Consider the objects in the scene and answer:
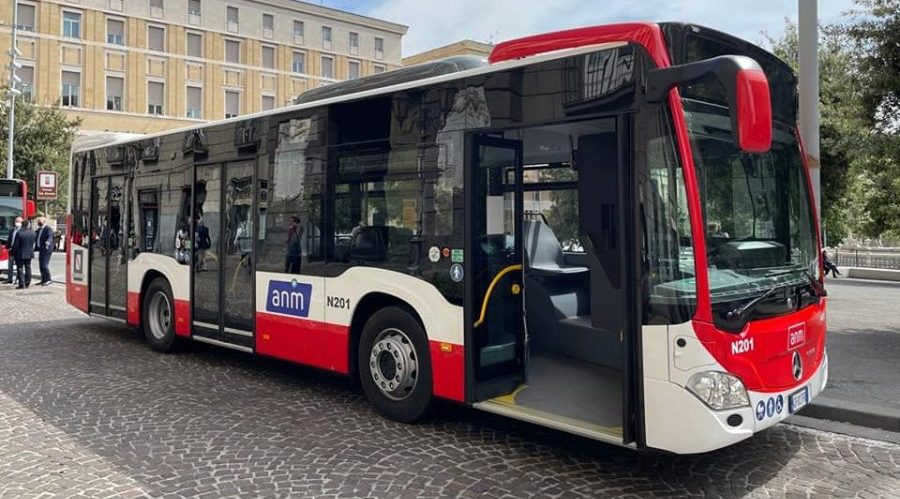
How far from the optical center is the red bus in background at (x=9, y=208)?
19.0 metres

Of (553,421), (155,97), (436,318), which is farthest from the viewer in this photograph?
(155,97)

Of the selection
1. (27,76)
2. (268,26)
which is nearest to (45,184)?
(27,76)

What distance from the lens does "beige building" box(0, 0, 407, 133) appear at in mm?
47438

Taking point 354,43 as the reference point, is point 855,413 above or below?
below

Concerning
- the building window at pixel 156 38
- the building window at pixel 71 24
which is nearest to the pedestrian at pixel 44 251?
the building window at pixel 71 24

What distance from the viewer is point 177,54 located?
52156mm

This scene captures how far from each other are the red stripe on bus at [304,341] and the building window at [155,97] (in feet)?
164

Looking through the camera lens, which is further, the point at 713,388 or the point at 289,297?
the point at 289,297

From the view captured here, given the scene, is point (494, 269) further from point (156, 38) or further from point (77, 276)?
point (156, 38)

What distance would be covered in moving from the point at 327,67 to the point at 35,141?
3132 cm

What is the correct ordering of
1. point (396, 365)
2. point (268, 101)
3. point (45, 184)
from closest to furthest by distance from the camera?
point (396, 365)
point (45, 184)
point (268, 101)

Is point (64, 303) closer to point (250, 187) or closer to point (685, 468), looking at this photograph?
point (250, 187)

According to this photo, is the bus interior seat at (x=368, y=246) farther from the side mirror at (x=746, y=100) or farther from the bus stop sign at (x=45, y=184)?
the bus stop sign at (x=45, y=184)

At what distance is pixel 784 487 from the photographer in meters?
4.19
